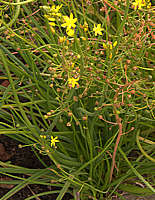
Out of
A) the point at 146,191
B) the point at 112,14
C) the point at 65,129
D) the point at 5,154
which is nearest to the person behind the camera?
the point at 146,191

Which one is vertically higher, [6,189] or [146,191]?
[146,191]

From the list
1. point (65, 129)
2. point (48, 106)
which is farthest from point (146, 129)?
point (48, 106)

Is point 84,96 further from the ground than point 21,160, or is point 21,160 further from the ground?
point 84,96

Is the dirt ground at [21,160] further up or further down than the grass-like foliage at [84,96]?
further down

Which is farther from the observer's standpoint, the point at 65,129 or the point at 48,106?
the point at 65,129

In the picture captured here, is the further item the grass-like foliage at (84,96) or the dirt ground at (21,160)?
the dirt ground at (21,160)

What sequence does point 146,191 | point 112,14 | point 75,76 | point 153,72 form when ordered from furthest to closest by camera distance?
point 112,14, point 153,72, point 146,191, point 75,76

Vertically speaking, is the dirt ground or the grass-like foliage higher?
the grass-like foliage

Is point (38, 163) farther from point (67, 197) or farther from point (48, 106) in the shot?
point (48, 106)

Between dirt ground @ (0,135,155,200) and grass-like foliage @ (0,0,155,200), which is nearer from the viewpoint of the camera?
grass-like foliage @ (0,0,155,200)

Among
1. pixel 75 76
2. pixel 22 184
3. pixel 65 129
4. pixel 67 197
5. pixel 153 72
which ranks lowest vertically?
pixel 67 197

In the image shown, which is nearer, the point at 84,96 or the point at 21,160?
the point at 84,96
